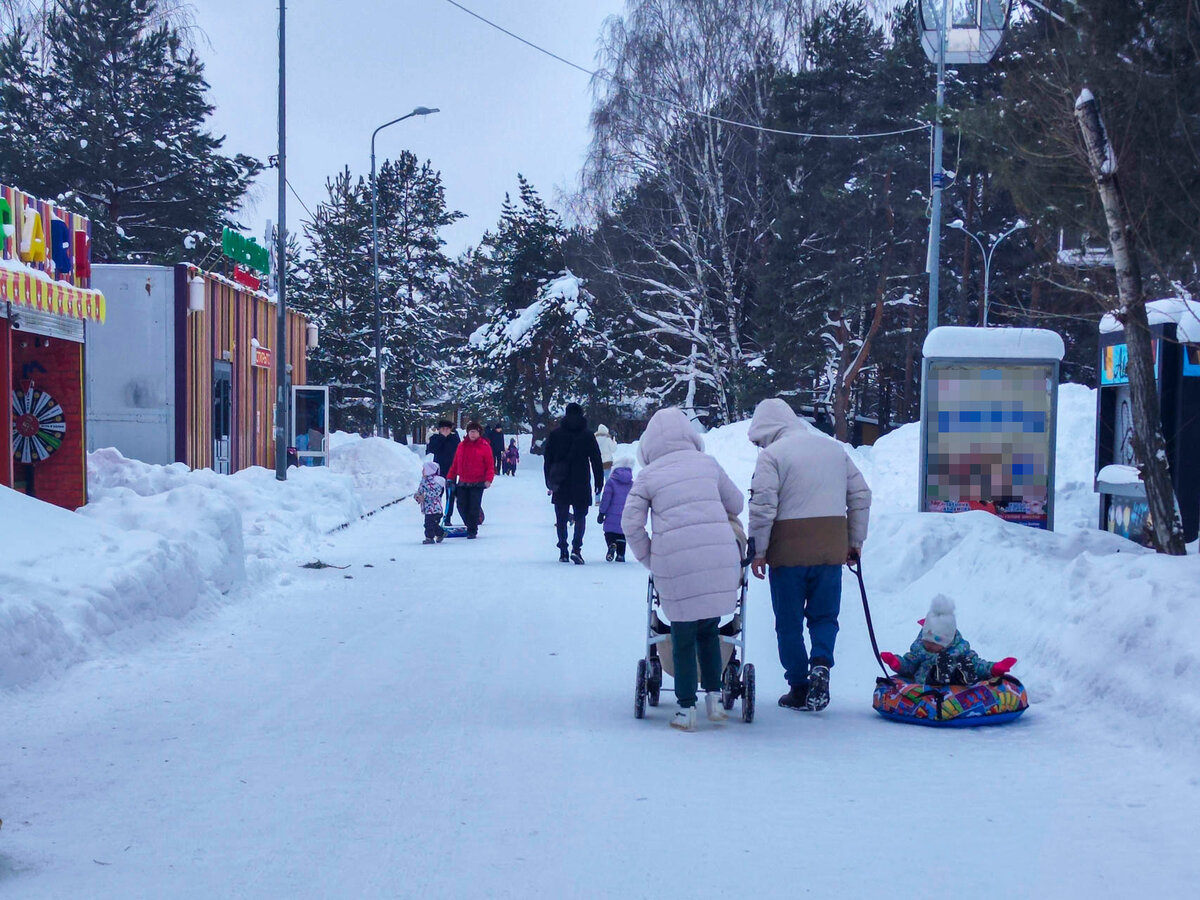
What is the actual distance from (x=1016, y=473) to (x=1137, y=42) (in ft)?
18.8

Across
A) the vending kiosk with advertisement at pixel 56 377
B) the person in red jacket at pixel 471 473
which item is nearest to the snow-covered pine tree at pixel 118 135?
the person in red jacket at pixel 471 473

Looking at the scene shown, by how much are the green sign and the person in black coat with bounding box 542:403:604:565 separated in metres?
12.7

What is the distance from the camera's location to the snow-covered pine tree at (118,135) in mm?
39594

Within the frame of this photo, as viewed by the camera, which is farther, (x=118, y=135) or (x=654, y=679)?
(x=118, y=135)

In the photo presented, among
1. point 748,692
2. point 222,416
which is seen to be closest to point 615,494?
point 748,692

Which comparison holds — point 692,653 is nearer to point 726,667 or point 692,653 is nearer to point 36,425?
point 726,667

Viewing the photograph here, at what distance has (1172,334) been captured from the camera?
1312cm

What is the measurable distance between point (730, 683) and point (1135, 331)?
231 inches

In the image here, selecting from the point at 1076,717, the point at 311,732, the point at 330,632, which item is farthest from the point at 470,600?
the point at 1076,717

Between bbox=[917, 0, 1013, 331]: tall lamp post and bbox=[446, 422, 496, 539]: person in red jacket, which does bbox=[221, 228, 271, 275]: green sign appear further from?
bbox=[917, 0, 1013, 331]: tall lamp post

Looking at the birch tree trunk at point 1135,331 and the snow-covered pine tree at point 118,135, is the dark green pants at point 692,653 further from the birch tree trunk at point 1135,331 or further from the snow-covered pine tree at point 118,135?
the snow-covered pine tree at point 118,135

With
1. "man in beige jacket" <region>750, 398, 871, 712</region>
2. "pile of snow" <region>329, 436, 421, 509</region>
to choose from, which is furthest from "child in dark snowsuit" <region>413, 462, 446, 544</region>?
"pile of snow" <region>329, 436, 421, 509</region>

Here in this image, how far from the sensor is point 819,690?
7109 mm

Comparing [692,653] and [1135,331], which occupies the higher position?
[1135,331]
